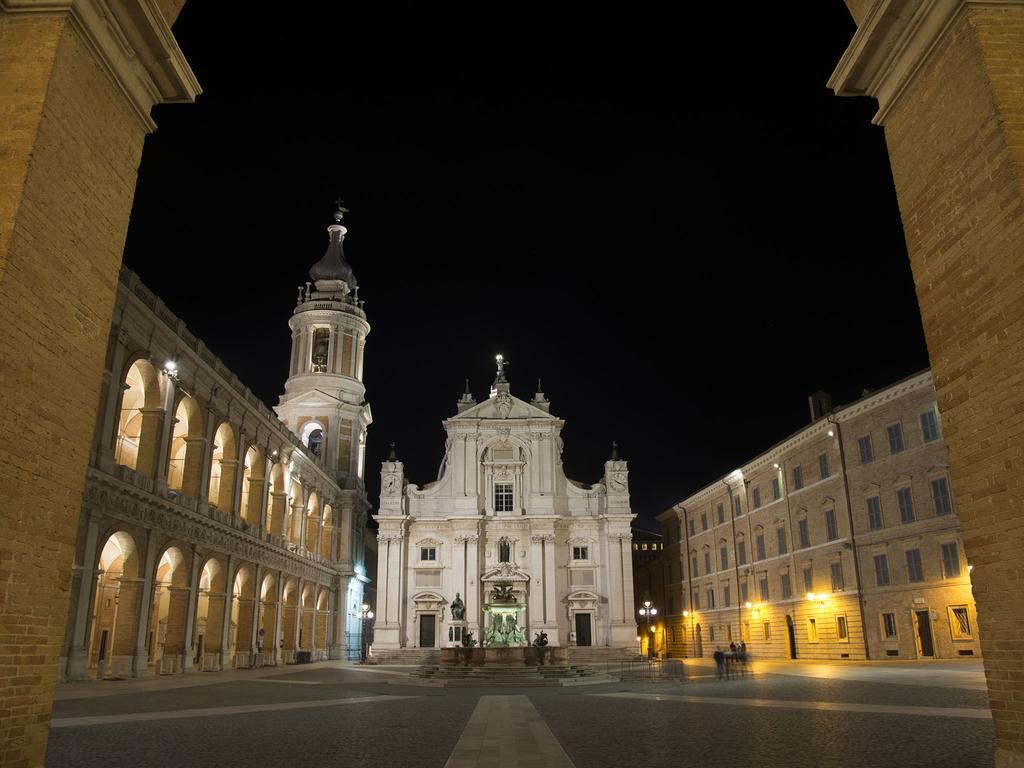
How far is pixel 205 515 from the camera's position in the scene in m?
31.3

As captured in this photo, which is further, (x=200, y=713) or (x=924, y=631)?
(x=924, y=631)

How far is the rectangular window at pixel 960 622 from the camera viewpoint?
1177 inches

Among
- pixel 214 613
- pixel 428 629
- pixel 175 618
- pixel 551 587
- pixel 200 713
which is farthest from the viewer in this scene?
pixel 551 587

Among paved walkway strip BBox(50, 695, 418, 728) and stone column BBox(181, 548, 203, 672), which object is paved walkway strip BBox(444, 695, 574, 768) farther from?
stone column BBox(181, 548, 203, 672)

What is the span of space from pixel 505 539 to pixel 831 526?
23197 millimetres

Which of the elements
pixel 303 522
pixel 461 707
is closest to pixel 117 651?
pixel 461 707

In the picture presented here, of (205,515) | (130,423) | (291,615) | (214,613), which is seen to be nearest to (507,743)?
(205,515)

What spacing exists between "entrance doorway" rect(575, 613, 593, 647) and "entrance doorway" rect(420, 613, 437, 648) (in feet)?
32.5

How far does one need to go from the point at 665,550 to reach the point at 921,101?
62106 millimetres

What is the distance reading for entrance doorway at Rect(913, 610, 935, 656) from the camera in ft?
105

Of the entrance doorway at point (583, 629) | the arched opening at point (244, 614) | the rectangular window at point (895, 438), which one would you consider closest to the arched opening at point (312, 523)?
the arched opening at point (244, 614)

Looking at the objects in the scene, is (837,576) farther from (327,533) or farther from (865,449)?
(327,533)

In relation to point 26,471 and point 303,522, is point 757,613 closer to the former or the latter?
point 303,522

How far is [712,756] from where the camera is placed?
9.41 meters
